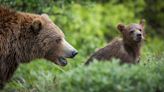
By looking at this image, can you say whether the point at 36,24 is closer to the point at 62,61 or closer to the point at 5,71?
the point at 62,61

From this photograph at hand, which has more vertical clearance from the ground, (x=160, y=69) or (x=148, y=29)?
(x=160, y=69)

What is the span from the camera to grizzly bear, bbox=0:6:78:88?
9391 mm

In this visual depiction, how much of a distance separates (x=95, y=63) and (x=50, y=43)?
227 cm

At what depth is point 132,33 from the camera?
971cm

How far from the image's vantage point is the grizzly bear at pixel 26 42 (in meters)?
9.39

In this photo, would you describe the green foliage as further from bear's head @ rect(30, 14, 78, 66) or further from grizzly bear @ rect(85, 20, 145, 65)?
bear's head @ rect(30, 14, 78, 66)

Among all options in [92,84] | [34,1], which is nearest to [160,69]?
[92,84]

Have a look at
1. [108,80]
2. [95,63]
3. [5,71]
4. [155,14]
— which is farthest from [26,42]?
Answer: [155,14]

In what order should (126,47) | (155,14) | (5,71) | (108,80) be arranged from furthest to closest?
(155,14)
(126,47)
(5,71)
(108,80)

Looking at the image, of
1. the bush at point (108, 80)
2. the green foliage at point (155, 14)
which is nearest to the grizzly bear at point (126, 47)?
the bush at point (108, 80)

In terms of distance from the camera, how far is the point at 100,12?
20.6 metres

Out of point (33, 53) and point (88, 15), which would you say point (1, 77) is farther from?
point (88, 15)

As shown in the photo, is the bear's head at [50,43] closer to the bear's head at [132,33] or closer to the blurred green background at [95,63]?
the blurred green background at [95,63]

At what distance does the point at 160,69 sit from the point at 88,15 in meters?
11.4
